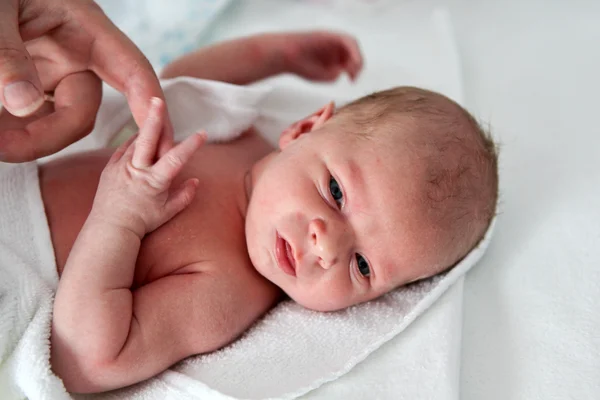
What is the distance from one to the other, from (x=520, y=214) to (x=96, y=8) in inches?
33.2

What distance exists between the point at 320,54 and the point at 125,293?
815mm

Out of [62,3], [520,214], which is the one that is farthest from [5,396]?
[520,214]

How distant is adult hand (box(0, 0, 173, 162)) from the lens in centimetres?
93

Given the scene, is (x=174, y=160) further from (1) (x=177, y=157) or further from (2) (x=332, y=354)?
(2) (x=332, y=354)

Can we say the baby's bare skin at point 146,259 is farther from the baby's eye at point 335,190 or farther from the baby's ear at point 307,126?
the baby's eye at point 335,190

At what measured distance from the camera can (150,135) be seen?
94 centimetres

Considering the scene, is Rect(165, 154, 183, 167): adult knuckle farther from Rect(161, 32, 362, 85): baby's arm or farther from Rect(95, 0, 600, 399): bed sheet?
Rect(161, 32, 362, 85): baby's arm

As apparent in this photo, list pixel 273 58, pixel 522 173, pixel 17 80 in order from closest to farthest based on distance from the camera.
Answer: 1. pixel 17 80
2. pixel 522 173
3. pixel 273 58

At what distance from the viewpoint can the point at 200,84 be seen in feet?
4.26

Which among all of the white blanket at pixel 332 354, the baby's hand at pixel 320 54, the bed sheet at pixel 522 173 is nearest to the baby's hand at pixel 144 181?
the white blanket at pixel 332 354

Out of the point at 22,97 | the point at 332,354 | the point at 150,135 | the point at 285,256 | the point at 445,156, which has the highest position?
the point at 22,97

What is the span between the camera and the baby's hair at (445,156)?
1025 millimetres

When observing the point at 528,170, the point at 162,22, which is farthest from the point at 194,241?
the point at 162,22

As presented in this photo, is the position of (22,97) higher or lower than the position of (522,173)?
higher
